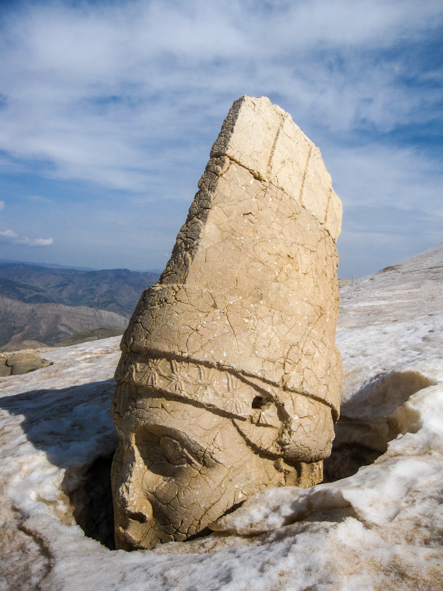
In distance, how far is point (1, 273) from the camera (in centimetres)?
9206

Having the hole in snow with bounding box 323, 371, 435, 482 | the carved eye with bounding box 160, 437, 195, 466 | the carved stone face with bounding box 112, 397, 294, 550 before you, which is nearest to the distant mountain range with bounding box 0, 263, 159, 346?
the hole in snow with bounding box 323, 371, 435, 482

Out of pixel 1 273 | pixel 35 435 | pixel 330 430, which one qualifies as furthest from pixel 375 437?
pixel 1 273

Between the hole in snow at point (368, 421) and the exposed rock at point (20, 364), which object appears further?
the exposed rock at point (20, 364)

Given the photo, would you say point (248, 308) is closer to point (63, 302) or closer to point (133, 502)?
point (133, 502)

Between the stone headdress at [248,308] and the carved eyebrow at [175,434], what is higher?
the stone headdress at [248,308]

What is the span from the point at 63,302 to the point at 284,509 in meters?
68.7

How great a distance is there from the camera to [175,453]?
2.31 m

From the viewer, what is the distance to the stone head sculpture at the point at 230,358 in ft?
7.55

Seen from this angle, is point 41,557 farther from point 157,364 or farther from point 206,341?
point 206,341

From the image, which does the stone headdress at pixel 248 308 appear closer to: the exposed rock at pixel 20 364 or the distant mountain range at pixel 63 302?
the exposed rock at pixel 20 364

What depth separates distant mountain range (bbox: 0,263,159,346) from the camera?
117 feet

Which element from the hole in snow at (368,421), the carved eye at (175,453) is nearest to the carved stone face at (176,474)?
the carved eye at (175,453)

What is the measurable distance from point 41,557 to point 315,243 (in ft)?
8.46

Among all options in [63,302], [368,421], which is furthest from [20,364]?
[63,302]
